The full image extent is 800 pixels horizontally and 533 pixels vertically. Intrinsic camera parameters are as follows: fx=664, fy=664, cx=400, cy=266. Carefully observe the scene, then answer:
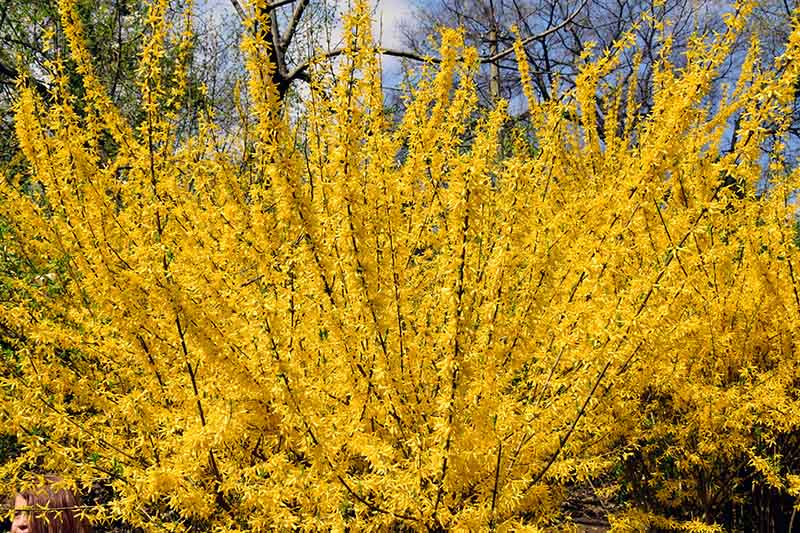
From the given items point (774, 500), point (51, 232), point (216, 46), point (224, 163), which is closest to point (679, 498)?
point (774, 500)

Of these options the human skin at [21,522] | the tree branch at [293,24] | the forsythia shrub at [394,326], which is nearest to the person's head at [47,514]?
the human skin at [21,522]

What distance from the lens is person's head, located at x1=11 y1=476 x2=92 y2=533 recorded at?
2.89 metres

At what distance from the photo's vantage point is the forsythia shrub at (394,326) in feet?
7.32

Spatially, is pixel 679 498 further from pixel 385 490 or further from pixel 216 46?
pixel 216 46

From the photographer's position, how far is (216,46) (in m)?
7.96

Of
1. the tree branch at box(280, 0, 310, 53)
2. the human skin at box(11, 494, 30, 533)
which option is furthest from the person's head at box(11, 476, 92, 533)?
the tree branch at box(280, 0, 310, 53)

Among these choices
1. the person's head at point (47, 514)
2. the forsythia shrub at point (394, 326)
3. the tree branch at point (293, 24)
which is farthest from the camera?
the tree branch at point (293, 24)

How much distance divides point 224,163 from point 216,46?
4654 mm

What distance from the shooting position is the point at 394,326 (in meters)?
2.41

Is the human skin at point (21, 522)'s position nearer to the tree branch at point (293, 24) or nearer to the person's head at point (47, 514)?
the person's head at point (47, 514)

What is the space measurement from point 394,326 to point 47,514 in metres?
2.00

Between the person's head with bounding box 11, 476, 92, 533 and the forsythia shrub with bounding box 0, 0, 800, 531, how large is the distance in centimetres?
14

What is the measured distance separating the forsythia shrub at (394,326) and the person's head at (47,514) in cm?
14

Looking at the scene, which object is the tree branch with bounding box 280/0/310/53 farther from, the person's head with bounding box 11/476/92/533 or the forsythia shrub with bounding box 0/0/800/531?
the person's head with bounding box 11/476/92/533
